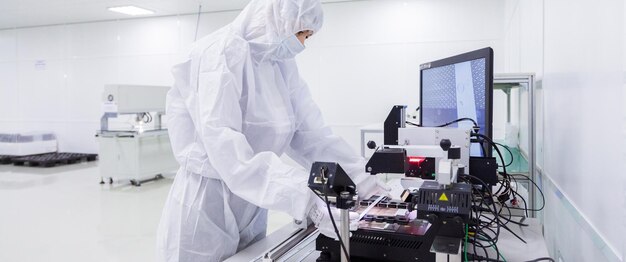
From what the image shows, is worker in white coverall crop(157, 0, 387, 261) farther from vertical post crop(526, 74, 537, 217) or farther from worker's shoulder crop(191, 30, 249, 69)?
vertical post crop(526, 74, 537, 217)

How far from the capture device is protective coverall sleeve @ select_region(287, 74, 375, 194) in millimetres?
1633

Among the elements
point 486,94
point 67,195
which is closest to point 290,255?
point 486,94

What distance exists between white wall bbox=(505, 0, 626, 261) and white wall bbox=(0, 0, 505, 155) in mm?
3239

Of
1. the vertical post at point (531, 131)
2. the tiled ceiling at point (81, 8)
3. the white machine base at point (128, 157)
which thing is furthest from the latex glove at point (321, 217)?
the tiled ceiling at point (81, 8)

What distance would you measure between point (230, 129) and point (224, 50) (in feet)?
0.85

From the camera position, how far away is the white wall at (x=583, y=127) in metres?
0.91

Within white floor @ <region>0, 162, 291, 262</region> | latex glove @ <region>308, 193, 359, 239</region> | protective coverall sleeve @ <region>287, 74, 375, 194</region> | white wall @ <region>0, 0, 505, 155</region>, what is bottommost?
white floor @ <region>0, 162, 291, 262</region>

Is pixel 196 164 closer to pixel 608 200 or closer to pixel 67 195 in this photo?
pixel 608 200

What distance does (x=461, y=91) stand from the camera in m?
1.43

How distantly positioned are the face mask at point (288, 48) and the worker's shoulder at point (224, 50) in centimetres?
12

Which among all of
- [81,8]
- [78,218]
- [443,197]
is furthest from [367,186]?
[81,8]

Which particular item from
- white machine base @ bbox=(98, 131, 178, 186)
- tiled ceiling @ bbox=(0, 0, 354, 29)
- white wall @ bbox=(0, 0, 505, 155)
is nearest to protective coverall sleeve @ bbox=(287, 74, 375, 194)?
white wall @ bbox=(0, 0, 505, 155)

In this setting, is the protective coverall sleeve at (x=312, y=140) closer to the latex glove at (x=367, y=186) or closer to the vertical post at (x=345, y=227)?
the latex glove at (x=367, y=186)

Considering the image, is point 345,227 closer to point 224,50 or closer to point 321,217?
point 321,217
